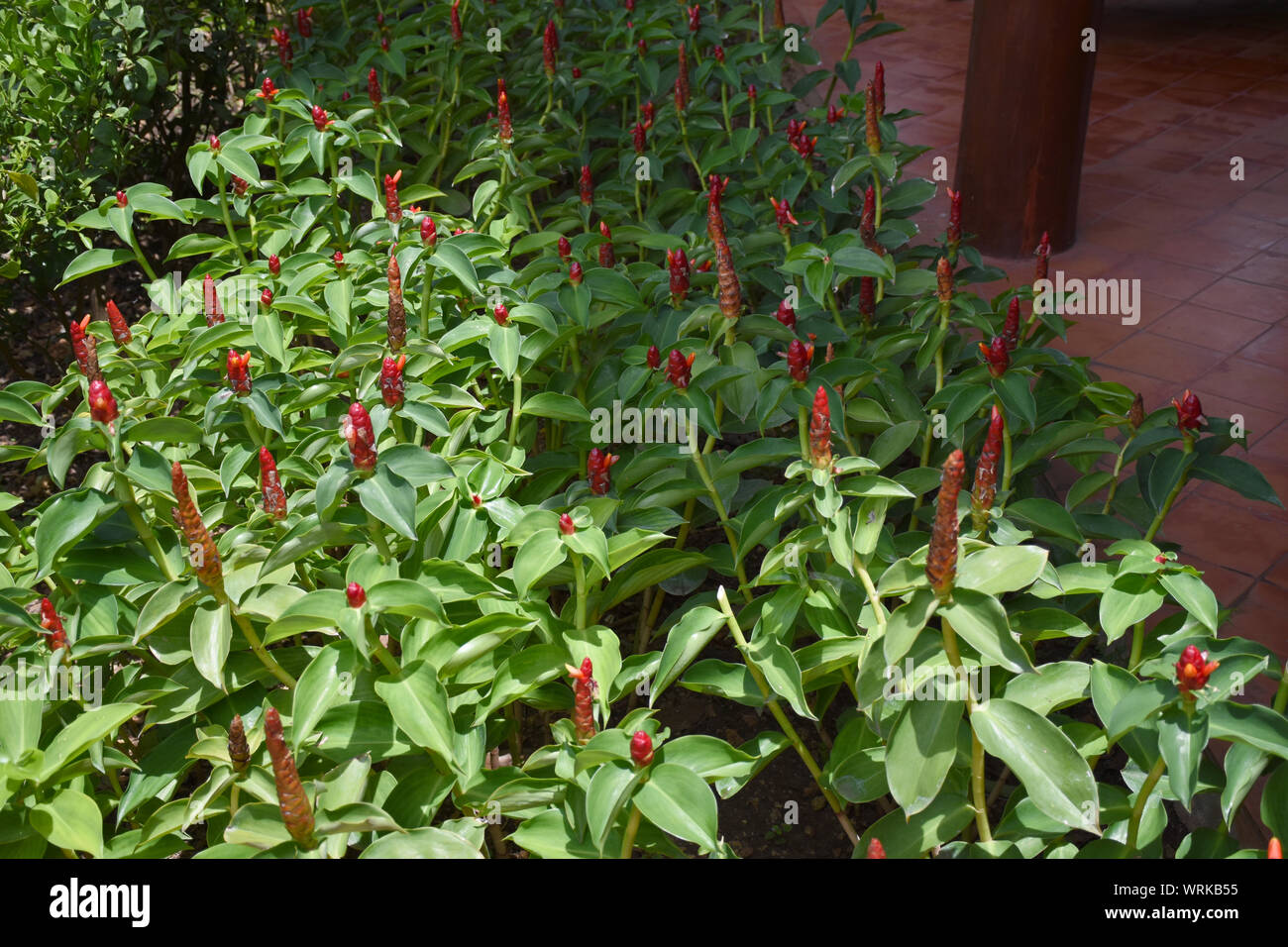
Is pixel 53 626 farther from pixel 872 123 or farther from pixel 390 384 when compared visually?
pixel 872 123

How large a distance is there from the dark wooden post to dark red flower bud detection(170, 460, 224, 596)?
3.38 metres

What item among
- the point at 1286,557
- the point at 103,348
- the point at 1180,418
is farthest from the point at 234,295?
the point at 1286,557

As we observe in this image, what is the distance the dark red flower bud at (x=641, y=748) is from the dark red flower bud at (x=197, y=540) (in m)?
0.74

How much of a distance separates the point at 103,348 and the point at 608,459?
1.37 metres

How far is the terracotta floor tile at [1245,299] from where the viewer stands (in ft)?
13.5

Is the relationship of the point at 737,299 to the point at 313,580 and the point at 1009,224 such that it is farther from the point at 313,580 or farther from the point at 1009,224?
the point at 1009,224

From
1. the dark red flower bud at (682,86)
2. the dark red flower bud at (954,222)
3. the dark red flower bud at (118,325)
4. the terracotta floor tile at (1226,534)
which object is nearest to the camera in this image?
the dark red flower bud at (118,325)

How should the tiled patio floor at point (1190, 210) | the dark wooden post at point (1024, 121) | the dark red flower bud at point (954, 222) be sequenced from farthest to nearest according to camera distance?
the dark wooden post at point (1024, 121) < the tiled patio floor at point (1190, 210) < the dark red flower bud at point (954, 222)

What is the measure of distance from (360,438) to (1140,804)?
1314 mm

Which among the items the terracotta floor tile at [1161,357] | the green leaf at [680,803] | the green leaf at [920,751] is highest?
the terracotta floor tile at [1161,357]

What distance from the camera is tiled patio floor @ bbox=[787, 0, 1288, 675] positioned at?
125 inches

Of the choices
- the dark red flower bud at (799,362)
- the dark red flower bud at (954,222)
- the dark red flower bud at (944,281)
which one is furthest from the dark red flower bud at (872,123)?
the dark red flower bud at (799,362)

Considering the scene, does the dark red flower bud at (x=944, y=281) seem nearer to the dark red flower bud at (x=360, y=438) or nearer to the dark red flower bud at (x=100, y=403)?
the dark red flower bud at (x=360, y=438)

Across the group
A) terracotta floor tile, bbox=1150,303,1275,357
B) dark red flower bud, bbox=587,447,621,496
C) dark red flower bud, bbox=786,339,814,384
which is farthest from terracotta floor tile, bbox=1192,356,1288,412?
dark red flower bud, bbox=587,447,621,496
